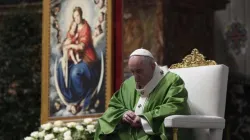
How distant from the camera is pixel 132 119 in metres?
5.46

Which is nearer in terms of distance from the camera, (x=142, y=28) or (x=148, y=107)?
(x=148, y=107)

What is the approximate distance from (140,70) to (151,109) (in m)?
0.32

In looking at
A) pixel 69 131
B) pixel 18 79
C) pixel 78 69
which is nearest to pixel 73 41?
pixel 78 69

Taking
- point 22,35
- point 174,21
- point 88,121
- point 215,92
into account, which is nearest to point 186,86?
point 215,92

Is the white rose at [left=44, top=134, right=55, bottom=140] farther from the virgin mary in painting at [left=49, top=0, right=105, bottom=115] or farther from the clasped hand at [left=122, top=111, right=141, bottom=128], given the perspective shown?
the clasped hand at [left=122, top=111, right=141, bottom=128]

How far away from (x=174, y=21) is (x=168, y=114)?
9.92 feet

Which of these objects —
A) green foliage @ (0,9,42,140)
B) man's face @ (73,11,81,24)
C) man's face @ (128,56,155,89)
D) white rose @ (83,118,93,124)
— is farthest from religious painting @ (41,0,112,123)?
man's face @ (128,56,155,89)

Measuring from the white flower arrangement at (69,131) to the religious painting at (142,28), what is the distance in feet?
2.97

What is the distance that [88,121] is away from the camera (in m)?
7.42

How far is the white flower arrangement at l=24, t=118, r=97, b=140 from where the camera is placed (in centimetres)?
723

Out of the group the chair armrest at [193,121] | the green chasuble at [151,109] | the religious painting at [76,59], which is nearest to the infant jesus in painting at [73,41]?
the religious painting at [76,59]

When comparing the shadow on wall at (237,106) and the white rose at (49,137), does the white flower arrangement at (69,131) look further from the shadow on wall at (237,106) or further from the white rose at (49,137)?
the shadow on wall at (237,106)

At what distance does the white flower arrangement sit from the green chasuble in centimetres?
142

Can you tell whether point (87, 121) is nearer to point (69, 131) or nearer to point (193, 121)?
point (69, 131)
